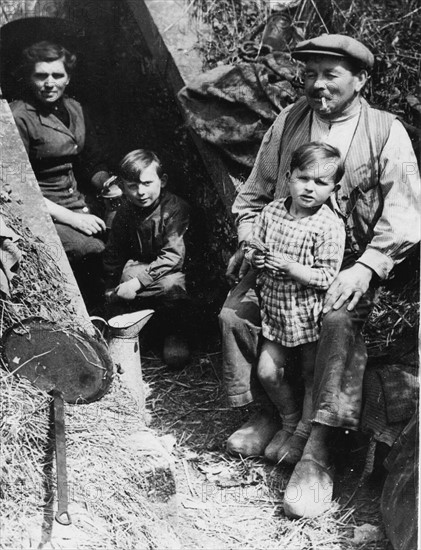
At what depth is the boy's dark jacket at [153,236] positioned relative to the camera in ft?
18.7

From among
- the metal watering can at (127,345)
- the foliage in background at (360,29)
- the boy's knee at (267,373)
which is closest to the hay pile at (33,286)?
the metal watering can at (127,345)

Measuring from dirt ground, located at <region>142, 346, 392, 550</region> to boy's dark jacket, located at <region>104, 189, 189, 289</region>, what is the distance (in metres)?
0.77

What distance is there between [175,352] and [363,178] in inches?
71.5

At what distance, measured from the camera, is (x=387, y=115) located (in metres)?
4.79

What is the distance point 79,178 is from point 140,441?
2595mm

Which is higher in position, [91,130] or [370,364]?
[91,130]

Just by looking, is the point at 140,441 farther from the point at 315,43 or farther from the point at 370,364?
the point at 315,43

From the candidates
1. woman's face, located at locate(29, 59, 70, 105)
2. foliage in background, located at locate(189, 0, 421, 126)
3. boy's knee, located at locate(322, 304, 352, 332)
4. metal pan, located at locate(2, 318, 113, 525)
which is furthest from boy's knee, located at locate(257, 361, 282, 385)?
woman's face, located at locate(29, 59, 70, 105)

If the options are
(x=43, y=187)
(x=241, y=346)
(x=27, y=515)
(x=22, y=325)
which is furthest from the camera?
(x=43, y=187)

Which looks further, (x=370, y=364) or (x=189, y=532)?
(x=370, y=364)

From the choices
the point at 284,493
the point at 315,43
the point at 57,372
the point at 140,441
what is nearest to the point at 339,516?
the point at 284,493

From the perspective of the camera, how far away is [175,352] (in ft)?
19.2

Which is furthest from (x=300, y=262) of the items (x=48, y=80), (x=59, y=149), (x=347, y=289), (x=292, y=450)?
(x=48, y=80)

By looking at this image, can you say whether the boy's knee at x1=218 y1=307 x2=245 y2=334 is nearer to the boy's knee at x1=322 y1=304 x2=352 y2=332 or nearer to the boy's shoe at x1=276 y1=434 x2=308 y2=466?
the boy's knee at x1=322 y1=304 x2=352 y2=332
